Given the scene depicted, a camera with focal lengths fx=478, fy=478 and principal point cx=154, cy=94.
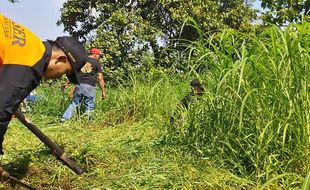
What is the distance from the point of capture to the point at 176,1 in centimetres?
1712

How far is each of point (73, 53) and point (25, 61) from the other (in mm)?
324

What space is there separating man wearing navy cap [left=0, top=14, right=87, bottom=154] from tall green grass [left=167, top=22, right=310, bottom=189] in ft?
3.04

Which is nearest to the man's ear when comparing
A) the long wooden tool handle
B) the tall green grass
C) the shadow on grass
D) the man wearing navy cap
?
the man wearing navy cap

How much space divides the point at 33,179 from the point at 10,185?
0.24 metres

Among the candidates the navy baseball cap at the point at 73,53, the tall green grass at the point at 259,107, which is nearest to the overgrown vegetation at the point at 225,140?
the tall green grass at the point at 259,107

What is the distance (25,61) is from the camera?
2250 mm

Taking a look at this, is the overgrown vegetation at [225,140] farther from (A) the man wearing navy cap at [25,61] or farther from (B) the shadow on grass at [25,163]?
(A) the man wearing navy cap at [25,61]

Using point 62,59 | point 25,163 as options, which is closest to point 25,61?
point 62,59

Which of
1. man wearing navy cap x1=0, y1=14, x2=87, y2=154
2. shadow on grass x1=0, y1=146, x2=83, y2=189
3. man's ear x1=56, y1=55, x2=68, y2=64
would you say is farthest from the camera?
shadow on grass x1=0, y1=146, x2=83, y2=189

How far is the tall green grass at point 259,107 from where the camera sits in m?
2.86

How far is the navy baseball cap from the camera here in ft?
8.21

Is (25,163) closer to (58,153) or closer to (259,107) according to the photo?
(58,153)

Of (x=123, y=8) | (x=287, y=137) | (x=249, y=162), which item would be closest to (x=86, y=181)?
(x=249, y=162)

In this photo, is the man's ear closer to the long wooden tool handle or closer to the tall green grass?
the tall green grass
